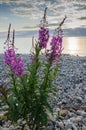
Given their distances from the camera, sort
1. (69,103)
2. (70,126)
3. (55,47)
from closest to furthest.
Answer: (55,47)
(70,126)
(69,103)

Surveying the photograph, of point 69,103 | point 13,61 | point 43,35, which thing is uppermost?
point 43,35

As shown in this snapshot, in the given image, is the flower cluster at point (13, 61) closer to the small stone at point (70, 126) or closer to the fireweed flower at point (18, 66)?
the fireweed flower at point (18, 66)

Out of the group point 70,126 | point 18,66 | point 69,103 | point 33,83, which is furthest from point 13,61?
point 69,103

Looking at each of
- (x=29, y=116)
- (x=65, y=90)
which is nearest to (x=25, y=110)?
(x=29, y=116)

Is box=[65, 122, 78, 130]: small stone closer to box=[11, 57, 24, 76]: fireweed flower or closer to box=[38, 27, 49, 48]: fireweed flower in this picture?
box=[11, 57, 24, 76]: fireweed flower

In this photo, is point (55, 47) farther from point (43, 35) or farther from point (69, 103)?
point (69, 103)

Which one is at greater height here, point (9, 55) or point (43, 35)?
point (43, 35)

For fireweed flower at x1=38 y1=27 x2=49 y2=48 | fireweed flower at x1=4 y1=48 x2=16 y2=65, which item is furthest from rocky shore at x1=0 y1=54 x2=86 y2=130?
fireweed flower at x1=38 y1=27 x2=49 y2=48

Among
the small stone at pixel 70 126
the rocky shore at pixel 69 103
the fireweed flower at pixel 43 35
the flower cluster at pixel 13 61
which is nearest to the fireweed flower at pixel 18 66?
the flower cluster at pixel 13 61

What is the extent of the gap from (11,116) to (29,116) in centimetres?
58

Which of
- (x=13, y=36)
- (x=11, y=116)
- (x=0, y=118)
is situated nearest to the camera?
(x=13, y=36)

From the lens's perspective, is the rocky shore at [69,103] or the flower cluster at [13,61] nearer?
the flower cluster at [13,61]

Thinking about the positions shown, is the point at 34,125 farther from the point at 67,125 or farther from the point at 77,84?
the point at 77,84

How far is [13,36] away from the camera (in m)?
7.15
